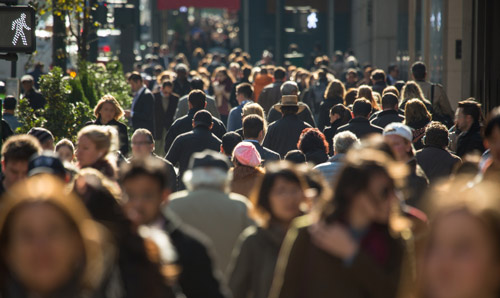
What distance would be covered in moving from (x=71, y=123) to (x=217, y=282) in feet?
35.4

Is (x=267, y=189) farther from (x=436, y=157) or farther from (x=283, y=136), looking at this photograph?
(x=283, y=136)

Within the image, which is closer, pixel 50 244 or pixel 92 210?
pixel 50 244

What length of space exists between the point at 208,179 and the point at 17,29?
518 centimetres

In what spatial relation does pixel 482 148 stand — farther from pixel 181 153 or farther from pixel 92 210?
pixel 92 210

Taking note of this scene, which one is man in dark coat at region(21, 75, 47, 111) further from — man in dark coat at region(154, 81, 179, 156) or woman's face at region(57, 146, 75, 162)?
woman's face at region(57, 146, 75, 162)

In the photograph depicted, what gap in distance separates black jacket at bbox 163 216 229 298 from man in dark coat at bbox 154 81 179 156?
1497 centimetres

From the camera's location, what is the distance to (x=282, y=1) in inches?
1367

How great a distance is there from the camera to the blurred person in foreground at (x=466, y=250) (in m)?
3.51

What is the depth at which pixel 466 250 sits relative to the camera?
352 centimetres

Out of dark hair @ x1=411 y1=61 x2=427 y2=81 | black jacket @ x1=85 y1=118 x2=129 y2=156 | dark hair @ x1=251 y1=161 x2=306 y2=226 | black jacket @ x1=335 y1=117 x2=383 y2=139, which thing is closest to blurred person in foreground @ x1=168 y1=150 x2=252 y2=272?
dark hair @ x1=251 y1=161 x2=306 y2=226

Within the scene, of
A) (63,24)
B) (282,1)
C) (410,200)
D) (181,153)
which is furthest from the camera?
(282,1)

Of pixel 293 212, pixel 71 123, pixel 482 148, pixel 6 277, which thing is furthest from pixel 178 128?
pixel 6 277

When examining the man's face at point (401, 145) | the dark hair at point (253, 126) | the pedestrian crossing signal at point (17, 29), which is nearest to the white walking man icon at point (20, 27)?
the pedestrian crossing signal at point (17, 29)

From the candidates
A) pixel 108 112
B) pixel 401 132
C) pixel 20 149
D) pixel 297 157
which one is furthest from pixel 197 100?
pixel 20 149
